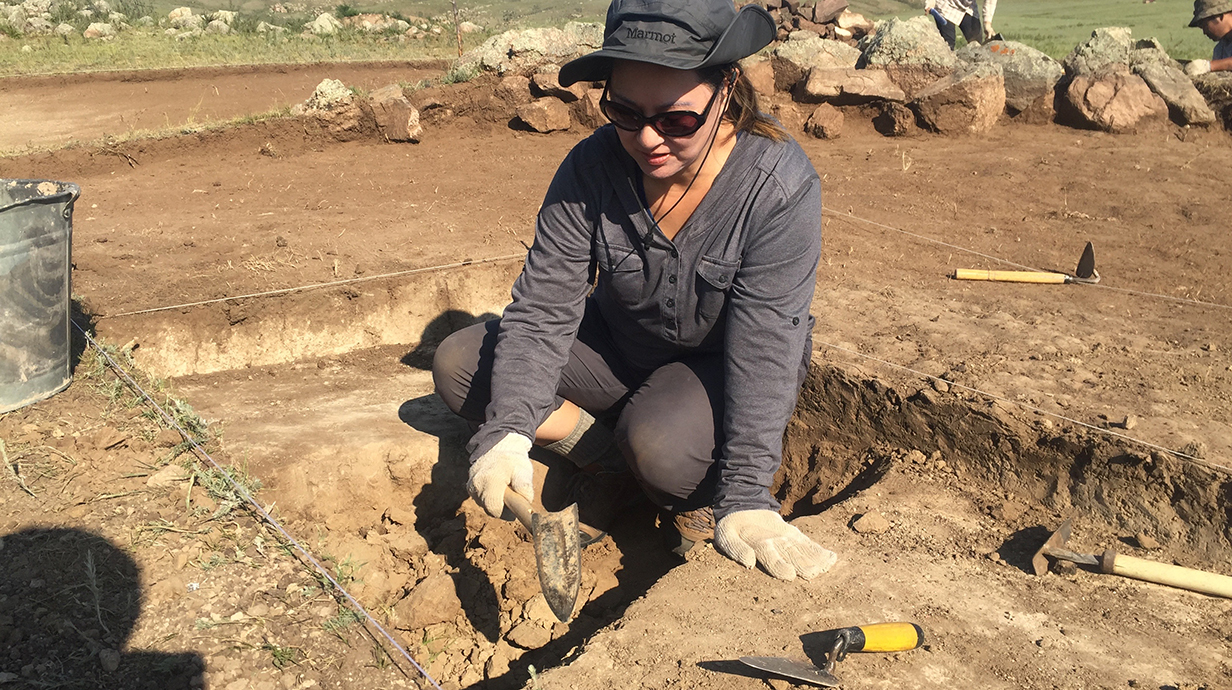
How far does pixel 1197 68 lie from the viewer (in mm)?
7309

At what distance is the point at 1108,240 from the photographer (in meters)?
4.93

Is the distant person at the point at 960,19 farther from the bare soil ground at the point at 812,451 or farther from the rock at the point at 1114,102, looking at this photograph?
the bare soil ground at the point at 812,451

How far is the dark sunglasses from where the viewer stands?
2.19m

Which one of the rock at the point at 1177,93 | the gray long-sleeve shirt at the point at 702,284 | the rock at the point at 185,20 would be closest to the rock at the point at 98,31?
the rock at the point at 185,20

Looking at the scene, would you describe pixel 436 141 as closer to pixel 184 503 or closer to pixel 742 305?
pixel 184 503

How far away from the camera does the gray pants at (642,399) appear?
8.50 ft

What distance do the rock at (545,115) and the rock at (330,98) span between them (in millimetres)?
1396

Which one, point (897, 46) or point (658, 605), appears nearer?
point (658, 605)

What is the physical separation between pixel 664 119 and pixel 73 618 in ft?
6.50

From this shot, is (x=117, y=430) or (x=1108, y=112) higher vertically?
(x=1108, y=112)

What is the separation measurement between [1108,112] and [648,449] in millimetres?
6244

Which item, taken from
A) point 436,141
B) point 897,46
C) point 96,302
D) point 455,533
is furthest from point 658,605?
point 897,46

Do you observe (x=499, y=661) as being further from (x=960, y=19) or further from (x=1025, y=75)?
A: (x=960, y=19)

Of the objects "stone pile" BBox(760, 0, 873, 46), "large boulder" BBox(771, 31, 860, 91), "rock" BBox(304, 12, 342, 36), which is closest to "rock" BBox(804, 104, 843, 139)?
"large boulder" BBox(771, 31, 860, 91)
